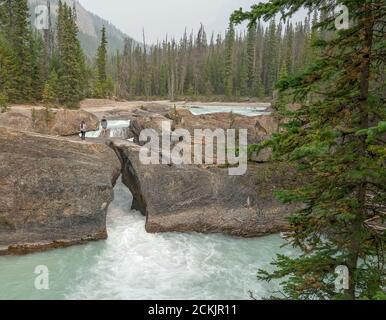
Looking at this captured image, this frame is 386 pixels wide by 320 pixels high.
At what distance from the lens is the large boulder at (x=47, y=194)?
13.6m

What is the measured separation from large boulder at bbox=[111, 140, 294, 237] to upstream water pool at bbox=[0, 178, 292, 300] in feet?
1.78

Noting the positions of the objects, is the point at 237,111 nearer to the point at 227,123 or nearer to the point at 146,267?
the point at 227,123

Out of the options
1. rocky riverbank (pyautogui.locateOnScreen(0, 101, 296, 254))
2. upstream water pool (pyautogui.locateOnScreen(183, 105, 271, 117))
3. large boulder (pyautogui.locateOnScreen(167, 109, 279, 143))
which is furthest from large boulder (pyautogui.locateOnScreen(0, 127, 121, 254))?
upstream water pool (pyautogui.locateOnScreen(183, 105, 271, 117))

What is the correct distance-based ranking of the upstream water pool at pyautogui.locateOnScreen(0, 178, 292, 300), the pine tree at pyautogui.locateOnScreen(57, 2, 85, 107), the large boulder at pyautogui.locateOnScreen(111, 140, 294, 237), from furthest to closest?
the pine tree at pyautogui.locateOnScreen(57, 2, 85, 107), the large boulder at pyautogui.locateOnScreen(111, 140, 294, 237), the upstream water pool at pyautogui.locateOnScreen(0, 178, 292, 300)

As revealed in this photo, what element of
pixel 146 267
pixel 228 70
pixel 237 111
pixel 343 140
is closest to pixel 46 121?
pixel 146 267

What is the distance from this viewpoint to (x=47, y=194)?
1403cm

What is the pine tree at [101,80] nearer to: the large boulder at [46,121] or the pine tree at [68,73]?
the pine tree at [68,73]

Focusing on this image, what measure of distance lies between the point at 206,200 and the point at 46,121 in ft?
49.4

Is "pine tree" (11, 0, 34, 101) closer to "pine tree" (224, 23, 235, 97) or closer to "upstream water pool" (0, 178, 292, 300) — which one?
"upstream water pool" (0, 178, 292, 300)

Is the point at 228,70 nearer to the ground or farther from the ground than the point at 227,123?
farther from the ground

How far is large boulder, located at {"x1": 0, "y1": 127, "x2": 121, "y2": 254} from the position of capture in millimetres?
13555

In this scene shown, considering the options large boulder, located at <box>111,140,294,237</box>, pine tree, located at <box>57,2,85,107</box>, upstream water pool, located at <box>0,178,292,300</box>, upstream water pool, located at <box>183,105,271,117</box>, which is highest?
pine tree, located at <box>57,2,85,107</box>
